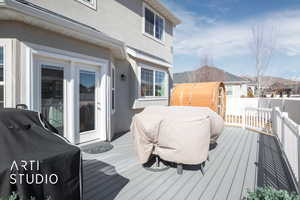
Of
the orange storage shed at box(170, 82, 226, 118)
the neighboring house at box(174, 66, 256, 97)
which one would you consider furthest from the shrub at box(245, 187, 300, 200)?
the neighboring house at box(174, 66, 256, 97)

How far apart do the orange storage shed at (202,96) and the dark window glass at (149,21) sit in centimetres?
369

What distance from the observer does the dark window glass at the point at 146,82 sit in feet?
27.7

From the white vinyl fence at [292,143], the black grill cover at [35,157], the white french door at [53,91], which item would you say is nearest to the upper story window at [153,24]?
the white french door at [53,91]

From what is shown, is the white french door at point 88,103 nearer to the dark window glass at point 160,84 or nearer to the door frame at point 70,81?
the door frame at point 70,81

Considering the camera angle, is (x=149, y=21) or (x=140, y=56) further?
(x=149, y=21)

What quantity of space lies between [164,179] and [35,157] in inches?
95.1

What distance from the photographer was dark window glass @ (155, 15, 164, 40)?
34.1 ft

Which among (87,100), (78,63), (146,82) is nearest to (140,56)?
(146,82)

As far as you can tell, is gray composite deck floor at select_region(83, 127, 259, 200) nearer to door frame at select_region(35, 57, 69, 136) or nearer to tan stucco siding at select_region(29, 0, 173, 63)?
door frame at select_region(35, 57, 69, 136)

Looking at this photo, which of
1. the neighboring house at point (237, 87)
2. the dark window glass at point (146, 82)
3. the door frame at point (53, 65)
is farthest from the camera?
the neighboring house at point (237, 87)

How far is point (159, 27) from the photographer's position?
10641 mm

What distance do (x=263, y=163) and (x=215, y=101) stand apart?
5.23 metres

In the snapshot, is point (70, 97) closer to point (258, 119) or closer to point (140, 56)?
point (140, 56)

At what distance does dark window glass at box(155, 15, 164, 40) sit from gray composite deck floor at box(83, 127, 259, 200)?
7.84 m
